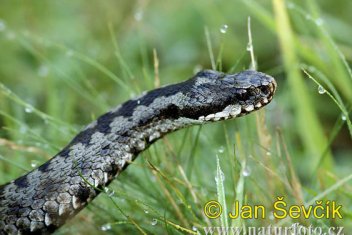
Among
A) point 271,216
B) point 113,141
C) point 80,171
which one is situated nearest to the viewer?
point 80,171

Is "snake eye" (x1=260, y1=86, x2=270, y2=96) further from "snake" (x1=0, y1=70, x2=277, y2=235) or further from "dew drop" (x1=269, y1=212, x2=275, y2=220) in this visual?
"dew drop" (x1=269, y1=212, x2=275, y2=220)

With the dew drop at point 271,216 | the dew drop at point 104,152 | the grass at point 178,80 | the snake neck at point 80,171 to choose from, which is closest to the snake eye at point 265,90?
the grass at point 178,80

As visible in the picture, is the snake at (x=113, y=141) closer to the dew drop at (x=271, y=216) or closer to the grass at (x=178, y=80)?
the grass at (x=178, y=80)

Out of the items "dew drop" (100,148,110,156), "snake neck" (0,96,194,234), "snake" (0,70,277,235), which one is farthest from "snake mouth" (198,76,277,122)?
"dew drop" (100,148,110,156)

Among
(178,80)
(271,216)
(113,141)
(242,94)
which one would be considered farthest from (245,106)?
(178,80)

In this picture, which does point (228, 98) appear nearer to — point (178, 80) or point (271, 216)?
point (271, 216)

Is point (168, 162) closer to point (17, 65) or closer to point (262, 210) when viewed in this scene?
point (262, 210)
